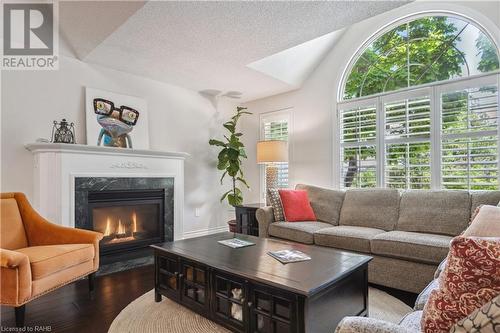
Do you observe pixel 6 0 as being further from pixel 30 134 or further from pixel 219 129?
pixel 219 129

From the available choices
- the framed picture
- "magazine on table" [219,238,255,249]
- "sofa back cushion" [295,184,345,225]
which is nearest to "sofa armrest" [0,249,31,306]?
"magazine on table" [219,238,255,249]

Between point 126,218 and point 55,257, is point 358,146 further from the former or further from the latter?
point 55,257

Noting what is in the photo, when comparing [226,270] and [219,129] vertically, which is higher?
[219,129]

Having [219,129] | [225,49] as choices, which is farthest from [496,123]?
[219,129]

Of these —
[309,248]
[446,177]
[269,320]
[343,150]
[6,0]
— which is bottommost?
[269,320]

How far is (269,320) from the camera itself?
5.28 feet

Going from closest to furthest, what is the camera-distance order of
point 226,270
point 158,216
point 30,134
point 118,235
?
point 226,270
point 30,134
point 118,235
point 158,216

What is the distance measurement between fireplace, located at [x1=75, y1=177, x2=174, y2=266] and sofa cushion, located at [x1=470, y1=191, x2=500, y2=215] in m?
3.37

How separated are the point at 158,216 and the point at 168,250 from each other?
174cm

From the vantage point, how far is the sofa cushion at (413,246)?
2266 millimetres

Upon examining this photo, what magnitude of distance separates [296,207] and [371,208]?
0.85 metres

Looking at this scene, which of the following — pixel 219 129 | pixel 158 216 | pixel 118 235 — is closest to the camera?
pixel 118 235

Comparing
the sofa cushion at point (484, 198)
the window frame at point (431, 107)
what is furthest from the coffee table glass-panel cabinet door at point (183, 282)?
the window frame at point (431, 107)

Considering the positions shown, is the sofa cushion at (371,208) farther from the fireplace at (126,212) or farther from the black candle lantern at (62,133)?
the black candle lantern at (62,133)
